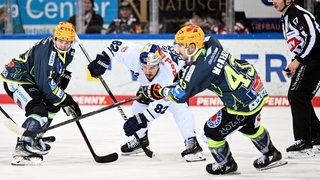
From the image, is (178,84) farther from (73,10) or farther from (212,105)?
(73,10)

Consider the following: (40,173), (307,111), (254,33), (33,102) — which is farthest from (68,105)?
(254,33)

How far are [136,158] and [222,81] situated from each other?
134 centimetres

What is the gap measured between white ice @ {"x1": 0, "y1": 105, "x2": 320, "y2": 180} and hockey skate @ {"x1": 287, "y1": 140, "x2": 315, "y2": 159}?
0.22 ft

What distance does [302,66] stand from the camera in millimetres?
7156

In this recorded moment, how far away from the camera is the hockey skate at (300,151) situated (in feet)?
23.0

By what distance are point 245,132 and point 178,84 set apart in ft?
2.11

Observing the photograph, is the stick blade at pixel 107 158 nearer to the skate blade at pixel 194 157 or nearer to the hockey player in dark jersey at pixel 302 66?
the skate blade at pixel 194 157

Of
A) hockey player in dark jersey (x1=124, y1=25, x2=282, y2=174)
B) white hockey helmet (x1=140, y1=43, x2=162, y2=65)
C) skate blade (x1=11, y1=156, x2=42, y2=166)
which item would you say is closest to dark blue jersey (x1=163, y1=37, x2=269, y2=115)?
hockey player in dark jersey (x1=124, y1=25, x2=282, y2=174)

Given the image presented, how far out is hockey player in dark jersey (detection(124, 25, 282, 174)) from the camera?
19.4 feet

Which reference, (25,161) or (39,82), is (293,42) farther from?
(25,161)

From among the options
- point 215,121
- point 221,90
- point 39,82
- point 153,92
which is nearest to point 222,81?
point 221,90

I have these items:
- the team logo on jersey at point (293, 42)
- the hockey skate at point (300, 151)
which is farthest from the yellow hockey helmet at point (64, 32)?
the hockey skate at point (300, 151)

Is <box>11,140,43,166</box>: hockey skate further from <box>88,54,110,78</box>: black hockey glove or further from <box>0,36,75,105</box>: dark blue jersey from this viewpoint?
<box>88,54,110,78</box>: black hockey glove

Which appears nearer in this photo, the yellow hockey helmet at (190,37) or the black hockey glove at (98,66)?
the yellow hockey helmet at (190,37)
